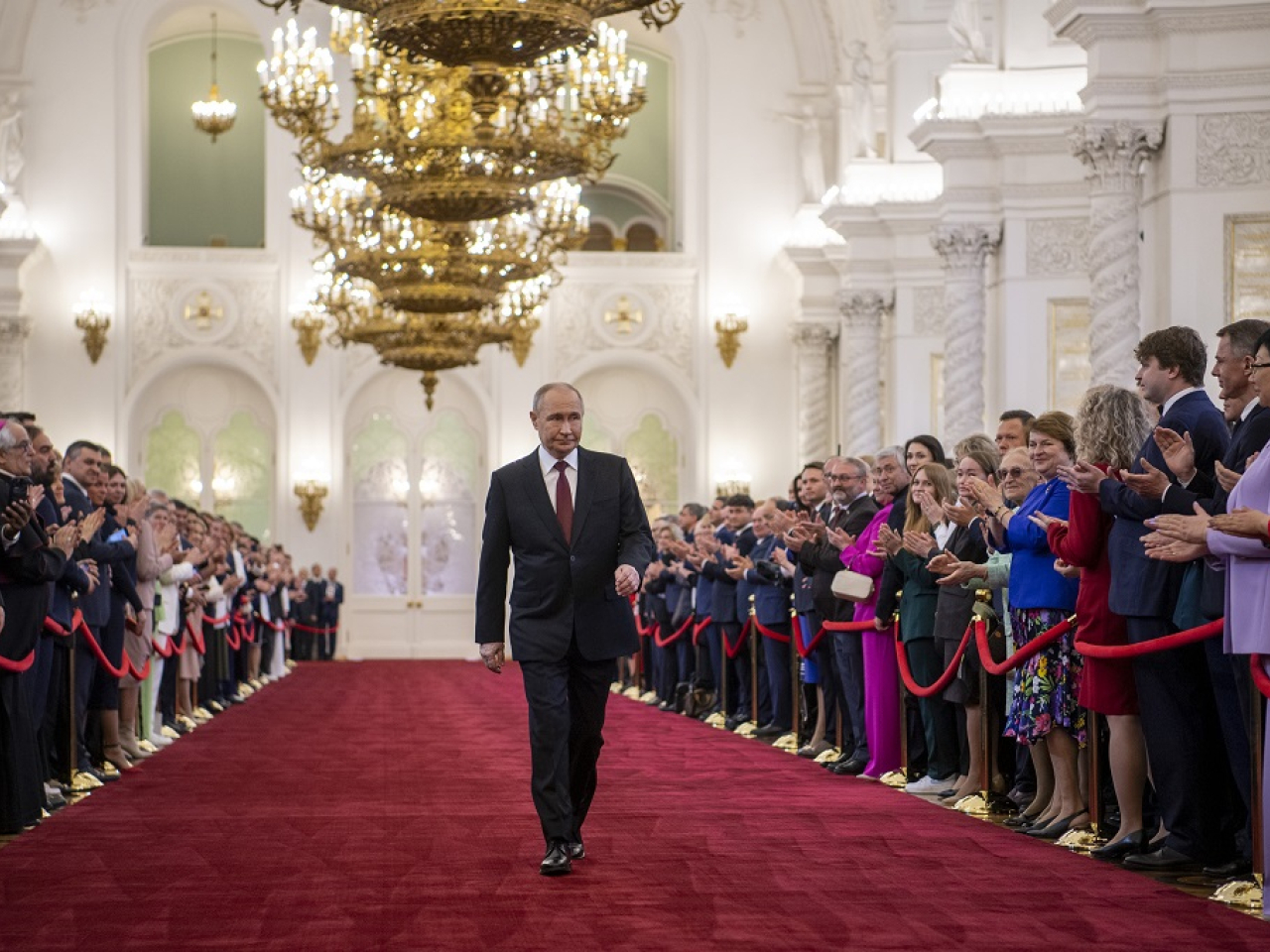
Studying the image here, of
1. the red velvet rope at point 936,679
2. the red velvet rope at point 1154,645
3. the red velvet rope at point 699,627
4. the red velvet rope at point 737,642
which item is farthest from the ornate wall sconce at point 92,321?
the red velvet rope at point 1154,645

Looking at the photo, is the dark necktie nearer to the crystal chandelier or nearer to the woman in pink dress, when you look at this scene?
the woman in pink dress

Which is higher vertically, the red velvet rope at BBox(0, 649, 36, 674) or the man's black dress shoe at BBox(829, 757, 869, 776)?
the red velvet rope at BBox(0, 649, 36, 674)

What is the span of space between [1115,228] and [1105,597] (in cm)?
862

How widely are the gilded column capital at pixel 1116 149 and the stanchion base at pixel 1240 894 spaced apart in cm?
1007

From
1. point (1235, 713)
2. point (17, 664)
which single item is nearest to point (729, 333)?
point (17, 664)

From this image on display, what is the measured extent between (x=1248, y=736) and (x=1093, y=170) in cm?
983

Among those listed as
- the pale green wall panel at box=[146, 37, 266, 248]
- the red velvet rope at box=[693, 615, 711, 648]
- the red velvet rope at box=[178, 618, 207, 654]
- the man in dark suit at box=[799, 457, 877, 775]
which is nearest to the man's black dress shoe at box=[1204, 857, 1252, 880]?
the man in dark suit at box=[799, 457, 877, 775]

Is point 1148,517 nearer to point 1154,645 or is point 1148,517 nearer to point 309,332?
point 1154,645

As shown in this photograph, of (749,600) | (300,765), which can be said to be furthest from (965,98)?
(300,765)

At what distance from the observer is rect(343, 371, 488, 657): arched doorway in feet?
113

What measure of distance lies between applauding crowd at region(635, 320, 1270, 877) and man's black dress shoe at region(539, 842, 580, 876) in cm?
227

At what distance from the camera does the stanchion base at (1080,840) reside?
8904 millimetres

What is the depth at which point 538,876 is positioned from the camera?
7980 mm

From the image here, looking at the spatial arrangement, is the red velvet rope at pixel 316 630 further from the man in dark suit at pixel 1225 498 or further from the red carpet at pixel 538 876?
the man in dark suit at pixel 1225 498
